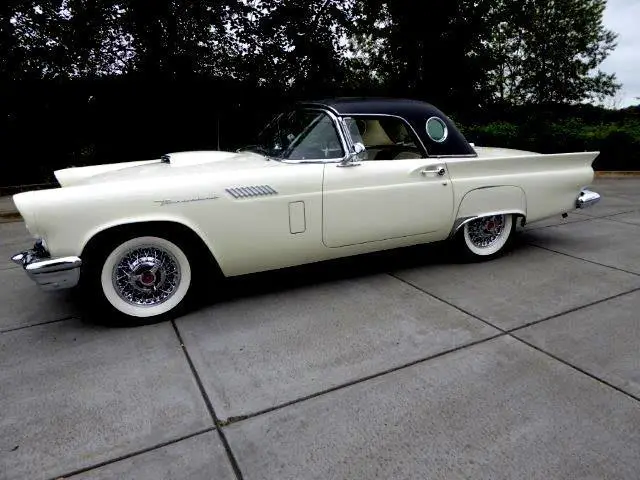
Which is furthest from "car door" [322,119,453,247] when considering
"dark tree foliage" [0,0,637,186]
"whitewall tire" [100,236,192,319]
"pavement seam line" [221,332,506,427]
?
"dark tree foliage" [0,0,637,186]

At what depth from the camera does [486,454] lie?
194 centimetres

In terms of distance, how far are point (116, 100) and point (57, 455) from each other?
303 inches

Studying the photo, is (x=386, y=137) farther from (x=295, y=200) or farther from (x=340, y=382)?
(x=340, y=382)

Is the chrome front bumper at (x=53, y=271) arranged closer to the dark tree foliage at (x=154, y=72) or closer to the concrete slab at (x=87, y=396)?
the concrete slab at (x=87, y=396)

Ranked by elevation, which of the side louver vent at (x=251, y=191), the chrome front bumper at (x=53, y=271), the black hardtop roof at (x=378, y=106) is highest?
the black hardtop roof at (x=378, y=106)

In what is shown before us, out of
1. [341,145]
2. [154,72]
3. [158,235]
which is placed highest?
[154,72]

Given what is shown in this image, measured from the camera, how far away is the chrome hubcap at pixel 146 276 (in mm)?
3076

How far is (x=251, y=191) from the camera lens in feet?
10.5

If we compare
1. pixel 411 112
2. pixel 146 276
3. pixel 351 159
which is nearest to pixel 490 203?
pixel 411 112

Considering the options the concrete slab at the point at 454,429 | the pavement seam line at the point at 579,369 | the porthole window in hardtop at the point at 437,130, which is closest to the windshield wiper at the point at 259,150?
the porthole window in hardtop at the point at 437,130

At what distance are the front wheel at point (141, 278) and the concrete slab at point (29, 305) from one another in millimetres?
518

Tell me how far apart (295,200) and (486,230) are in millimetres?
2042

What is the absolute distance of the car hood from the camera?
3.21 metres

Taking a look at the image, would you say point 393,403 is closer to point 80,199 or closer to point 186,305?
point 186,305
